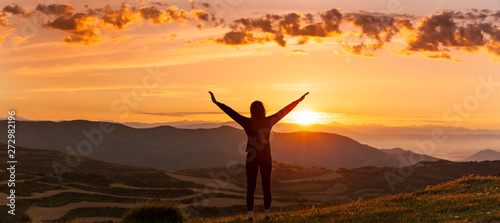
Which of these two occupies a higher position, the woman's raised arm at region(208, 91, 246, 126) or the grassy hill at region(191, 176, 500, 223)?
the woman's raised arm at region(208, 91, 246, 126)

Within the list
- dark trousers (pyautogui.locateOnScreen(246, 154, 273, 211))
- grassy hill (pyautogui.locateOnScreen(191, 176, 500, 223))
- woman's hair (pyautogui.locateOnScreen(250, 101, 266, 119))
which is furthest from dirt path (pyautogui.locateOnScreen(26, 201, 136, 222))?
woman's hair (pyautogui.locateOnScreen(250, 101, 266, 119))

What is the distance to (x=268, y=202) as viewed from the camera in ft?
39.0

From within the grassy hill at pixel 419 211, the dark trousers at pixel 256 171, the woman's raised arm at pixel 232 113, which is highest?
the woman's raised arm at pixel 232 113

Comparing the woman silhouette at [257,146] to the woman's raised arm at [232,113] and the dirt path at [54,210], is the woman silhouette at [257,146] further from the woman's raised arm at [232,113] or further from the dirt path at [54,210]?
the dirt path at [54,210]

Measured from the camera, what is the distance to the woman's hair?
12.0 meters

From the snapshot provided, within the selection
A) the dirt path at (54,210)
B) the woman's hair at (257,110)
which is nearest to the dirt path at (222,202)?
the dirt path at (54,210)

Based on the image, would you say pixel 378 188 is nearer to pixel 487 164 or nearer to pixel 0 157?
pixel 487 164

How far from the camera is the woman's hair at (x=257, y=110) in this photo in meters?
12.0

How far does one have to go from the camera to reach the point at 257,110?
1200cm

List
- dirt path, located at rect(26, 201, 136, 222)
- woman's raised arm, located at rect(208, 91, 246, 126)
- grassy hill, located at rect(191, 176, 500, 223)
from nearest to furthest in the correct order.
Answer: grassy hill, located at rect(191, 176, 500, 223), woman's raised arm, located at rect(208, 91, 246, 126), dirt path, located at rect(26, 201, 136, 222)

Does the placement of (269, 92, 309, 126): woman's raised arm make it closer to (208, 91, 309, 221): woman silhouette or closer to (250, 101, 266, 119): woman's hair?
(208, 91, 309, 221): woman silhouette

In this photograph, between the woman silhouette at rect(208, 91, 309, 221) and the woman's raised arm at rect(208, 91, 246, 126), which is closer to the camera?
the woman silhouette at rect(208, 91, 309, 221)

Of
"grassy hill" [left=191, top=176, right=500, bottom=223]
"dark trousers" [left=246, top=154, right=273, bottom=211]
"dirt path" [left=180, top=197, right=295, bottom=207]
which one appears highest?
"dark trousers" [left=246, top=154, right=273, bottom=211]

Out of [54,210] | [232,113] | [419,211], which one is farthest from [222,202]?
[232,113]
